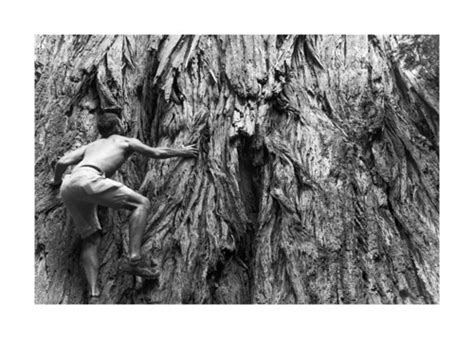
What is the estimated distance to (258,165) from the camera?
7652mm

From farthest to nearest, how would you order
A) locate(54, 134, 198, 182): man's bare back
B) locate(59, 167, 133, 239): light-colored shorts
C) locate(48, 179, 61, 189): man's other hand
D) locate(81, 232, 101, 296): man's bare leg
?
locate(48, 179, 61, 189): man's other hand, locate(81, 232, 101, 296): man's bare leg, locate(54, 134, 198, 182): man's bare back, locate(59, 167, 133, 239): light-colored shorts

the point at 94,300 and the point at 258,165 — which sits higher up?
the point at 258,165

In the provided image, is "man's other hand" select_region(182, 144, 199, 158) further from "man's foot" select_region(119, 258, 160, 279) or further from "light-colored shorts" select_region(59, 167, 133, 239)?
"man's foot" select_region(119, 258, 160, 279)

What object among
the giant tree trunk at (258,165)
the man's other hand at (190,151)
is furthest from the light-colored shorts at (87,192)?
the man's other hand at (190,151)

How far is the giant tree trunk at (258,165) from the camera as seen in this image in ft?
24.3

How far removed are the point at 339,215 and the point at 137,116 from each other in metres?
2.05

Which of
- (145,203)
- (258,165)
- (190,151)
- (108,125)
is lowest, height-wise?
(145,203)

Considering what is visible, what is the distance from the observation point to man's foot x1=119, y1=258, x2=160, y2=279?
23.8ft

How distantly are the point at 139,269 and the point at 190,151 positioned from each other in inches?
44.9

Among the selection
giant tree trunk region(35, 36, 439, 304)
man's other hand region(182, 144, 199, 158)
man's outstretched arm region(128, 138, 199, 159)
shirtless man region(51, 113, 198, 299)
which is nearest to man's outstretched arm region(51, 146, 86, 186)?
shirtless man region(51, 113, 198, 299)

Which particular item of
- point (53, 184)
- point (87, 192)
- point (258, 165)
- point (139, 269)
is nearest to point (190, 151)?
point (258, 165)

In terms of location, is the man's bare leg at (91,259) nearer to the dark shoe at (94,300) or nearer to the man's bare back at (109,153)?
the dark shoe at (94,300)

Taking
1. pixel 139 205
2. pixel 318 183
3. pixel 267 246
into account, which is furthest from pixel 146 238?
pixel 318 183

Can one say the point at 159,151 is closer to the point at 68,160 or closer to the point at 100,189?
the point at 100,189
